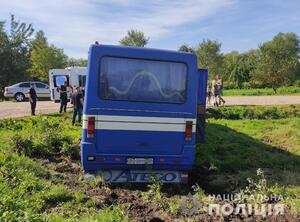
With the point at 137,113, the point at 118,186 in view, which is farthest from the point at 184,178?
the point at 137,113

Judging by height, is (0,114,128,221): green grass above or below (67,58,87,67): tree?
below

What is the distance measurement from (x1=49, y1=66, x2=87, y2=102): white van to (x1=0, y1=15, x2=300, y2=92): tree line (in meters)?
17.3

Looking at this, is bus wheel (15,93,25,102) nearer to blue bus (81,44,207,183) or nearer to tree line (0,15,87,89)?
tree line (0,15,87,89)

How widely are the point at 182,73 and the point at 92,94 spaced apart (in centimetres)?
180

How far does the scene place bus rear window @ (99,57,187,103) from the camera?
8492 mm

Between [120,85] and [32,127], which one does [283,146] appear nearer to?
[120,85]

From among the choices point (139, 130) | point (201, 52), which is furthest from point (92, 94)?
point (201, 52)

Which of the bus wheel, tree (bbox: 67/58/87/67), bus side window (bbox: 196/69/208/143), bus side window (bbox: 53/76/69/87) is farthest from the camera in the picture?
tree (bbox: 67/58/87/67)

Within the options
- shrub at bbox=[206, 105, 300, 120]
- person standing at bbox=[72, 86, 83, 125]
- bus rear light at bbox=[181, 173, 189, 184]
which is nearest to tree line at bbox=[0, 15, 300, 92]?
shrub at bbox=[206, 105, 300, 120]

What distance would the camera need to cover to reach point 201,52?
66562mm

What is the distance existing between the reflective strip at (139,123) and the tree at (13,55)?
4757 centimetres

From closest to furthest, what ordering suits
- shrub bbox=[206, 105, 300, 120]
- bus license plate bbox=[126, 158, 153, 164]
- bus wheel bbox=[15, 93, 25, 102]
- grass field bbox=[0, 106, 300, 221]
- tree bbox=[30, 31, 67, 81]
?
grass field bbox=[0, 106, 300, 221] → bus license plate bbox=[126, 158, 153, 164] → shrub bbox=[206, 105, 300, 120] → bus wheel bbox=[15, 93, 25, 102] → tree bbox=[30, 31, 67, 81]

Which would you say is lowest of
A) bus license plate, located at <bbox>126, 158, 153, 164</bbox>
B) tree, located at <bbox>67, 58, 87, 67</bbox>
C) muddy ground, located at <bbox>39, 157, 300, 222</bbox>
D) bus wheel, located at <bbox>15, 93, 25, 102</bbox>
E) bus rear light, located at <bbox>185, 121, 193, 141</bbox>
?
bus wheel, located at <bbox>15, 93, 25, 102</bbox>

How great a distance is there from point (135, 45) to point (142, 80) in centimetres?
4761
